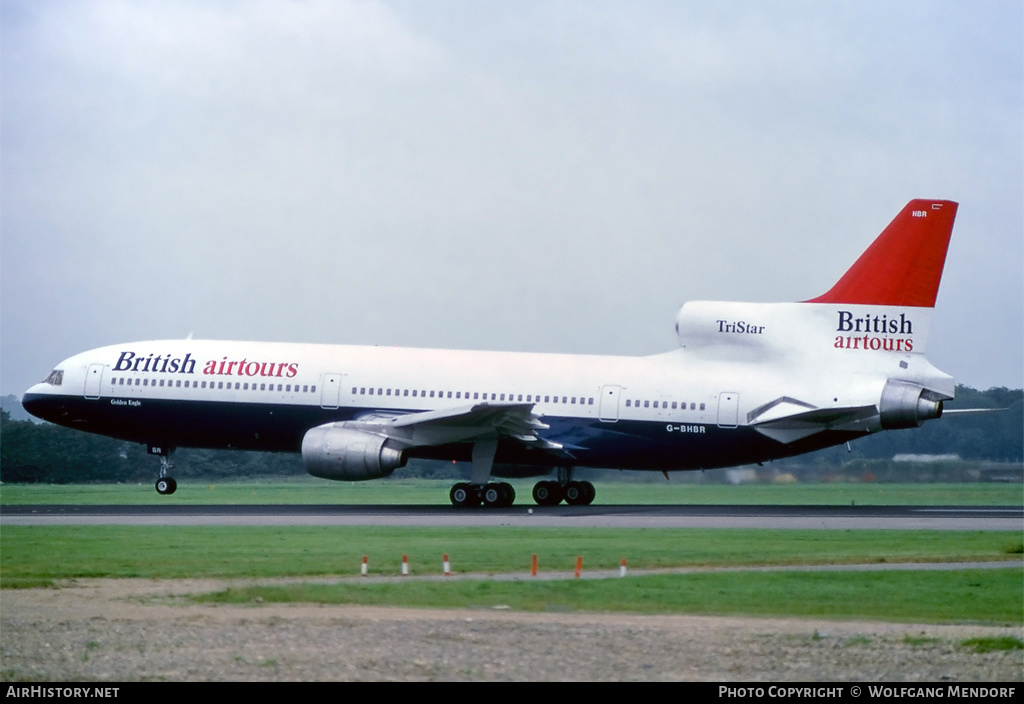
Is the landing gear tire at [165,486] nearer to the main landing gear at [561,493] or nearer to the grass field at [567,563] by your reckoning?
the main landing gear at [561,493]

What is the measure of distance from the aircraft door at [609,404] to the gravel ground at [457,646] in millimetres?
20942

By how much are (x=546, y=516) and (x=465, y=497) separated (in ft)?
14.7

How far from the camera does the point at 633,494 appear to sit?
44094 mm

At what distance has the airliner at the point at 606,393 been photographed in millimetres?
36875

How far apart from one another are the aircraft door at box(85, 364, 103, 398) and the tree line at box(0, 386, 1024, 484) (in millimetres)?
13212

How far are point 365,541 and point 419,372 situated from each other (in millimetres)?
13071

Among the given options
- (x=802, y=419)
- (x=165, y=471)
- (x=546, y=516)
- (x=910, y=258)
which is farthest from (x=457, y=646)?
(x=165, y=471)

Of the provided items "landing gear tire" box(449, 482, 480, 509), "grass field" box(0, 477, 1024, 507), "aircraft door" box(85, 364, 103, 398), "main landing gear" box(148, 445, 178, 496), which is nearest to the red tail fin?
"grass field" box(0, 477, 1024, 507)

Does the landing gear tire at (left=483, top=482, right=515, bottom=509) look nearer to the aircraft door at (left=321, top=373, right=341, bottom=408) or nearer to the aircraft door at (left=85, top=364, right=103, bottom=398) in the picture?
the aircraft door at (left=321, top=373, right=341, bottom=408)

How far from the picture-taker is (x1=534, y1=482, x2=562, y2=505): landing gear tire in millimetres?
39194

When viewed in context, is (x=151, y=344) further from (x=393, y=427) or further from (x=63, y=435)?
(x=63, y=435)

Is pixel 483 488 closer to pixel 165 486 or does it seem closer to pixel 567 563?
pixel 165 486

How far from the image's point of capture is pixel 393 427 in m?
36.8
